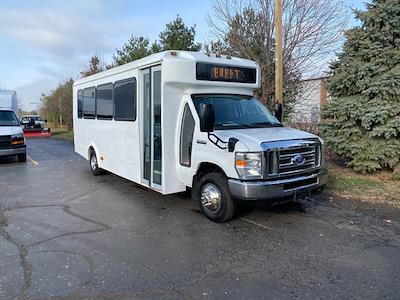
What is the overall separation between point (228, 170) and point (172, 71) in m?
2.02

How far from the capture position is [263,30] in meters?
14.2

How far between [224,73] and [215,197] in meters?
2.38

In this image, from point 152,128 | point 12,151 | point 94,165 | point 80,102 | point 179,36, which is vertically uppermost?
point 179,36

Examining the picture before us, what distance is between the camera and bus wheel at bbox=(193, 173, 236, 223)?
5887mm

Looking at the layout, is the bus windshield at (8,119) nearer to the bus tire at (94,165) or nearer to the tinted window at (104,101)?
the bus tire at (94,165)

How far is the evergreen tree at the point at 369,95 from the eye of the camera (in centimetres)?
898

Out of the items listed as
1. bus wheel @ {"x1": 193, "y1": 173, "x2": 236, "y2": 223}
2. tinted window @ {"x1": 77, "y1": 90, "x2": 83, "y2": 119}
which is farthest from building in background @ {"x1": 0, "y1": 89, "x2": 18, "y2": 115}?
bus wheel @ {"x1": 193, "y1": 173, "x2": 236, "y2": 223}

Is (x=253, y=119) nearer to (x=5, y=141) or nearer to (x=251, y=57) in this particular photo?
(x=251, y=57)

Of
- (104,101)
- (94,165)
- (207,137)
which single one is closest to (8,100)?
(94,165)

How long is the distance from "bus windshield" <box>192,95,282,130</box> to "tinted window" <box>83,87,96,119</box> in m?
4.63

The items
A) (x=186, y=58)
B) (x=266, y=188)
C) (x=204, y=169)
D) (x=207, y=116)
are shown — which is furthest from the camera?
(x=186, y=58)

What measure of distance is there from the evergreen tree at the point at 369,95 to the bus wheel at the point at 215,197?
4.97 meters

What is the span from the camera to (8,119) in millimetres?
14398

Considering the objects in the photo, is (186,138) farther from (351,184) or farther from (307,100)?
(307,100)
